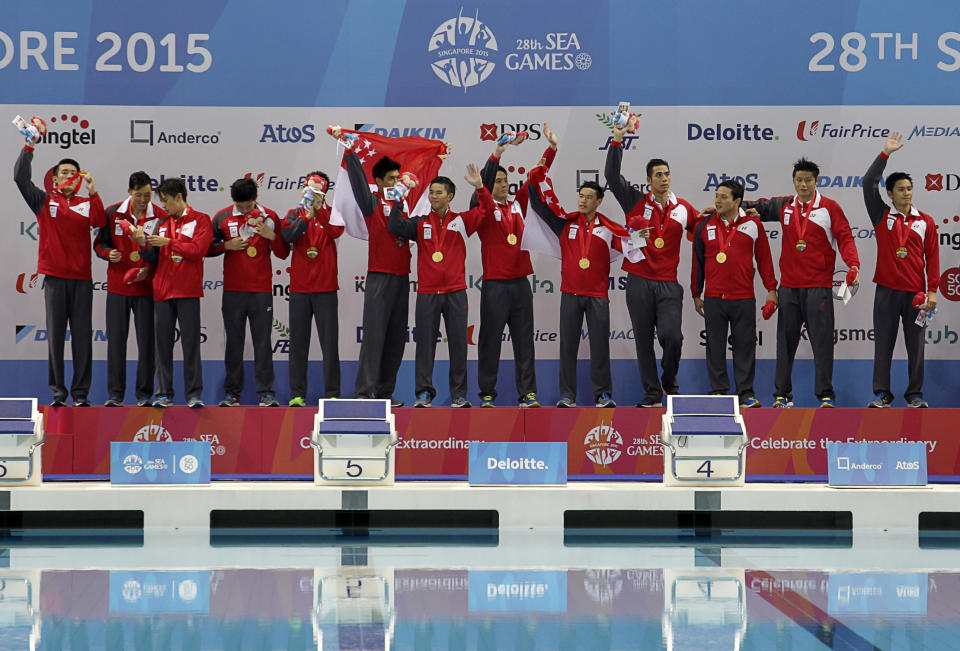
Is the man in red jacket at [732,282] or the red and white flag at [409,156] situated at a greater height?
the red and white flag at [409,156]

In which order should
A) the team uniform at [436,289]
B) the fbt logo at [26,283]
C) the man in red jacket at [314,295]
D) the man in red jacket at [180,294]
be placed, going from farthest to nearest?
the fbt logo at [26,283] < the man in red jacket at [314,295] < the team uniform at [436,289] < the man in red jacket at [180,294]

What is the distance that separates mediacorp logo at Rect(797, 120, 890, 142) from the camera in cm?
938

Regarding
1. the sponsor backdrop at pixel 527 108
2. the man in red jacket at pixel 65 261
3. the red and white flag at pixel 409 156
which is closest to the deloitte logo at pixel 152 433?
the man in red jacket at pixel 65 261

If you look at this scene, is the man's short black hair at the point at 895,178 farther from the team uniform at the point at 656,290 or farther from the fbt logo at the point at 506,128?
the fbt logo at the point at 506,128

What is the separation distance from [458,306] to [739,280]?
2.18 metres

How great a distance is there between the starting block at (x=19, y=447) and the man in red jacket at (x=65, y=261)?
4.12 ft

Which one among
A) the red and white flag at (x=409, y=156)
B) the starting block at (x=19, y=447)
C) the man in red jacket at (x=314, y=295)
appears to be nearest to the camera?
the starting block at (x=19, y=447)

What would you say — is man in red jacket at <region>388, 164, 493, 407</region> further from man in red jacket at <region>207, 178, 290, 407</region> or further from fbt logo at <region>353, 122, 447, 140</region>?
fbt logo at <region>353, 122, 447, 140</region>

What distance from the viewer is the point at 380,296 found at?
8.22m

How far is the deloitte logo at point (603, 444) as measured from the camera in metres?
7.73

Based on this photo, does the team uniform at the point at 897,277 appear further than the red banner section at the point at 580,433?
Yes

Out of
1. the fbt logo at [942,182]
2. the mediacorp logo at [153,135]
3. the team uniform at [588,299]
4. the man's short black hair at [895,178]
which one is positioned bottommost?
the team uniform at [588,299]

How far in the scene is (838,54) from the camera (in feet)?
30.8

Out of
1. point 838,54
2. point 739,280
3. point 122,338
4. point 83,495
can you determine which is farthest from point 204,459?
point 838,54
